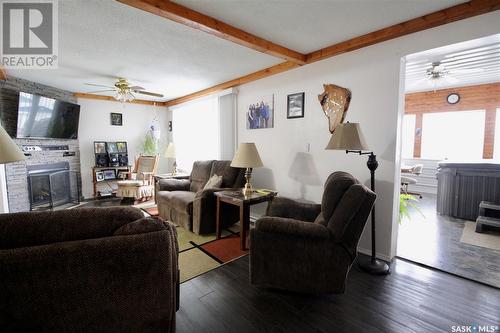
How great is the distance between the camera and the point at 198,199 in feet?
10.2

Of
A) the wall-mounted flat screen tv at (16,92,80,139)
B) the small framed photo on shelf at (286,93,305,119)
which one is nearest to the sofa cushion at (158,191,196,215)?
the small framed photo on shelf at (286,93,305,119)

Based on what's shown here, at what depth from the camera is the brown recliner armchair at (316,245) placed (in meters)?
1.70

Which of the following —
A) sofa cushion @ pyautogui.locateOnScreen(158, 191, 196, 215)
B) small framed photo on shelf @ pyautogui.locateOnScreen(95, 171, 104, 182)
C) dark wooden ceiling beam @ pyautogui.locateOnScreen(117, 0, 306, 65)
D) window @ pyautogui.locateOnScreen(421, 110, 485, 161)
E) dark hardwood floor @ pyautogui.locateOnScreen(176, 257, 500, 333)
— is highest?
dark wooden ceiling beam @ pyautogui.locateOnScreen(117, 0, 306, 65)

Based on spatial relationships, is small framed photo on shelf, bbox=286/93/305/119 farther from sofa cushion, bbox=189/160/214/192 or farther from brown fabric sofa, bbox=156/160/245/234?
sofa cushion, bbox=189/160/214/192

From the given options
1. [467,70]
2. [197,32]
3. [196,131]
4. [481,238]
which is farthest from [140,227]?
[467,70]

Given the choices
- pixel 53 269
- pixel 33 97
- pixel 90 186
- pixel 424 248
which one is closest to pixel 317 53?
pixel 424 248

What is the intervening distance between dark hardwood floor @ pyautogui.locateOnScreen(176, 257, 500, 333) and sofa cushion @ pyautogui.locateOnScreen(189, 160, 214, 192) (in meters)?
2.03

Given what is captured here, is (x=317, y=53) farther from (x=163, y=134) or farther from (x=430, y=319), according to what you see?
(x=163, y=134)

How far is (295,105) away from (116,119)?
441cm

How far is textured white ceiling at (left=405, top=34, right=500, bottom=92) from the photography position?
2170mm

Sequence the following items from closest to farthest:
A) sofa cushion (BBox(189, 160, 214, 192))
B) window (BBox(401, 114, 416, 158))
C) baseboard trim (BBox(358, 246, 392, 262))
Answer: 1. baseboard trim (BBox(358, 246, 392, 262))
2. sofa cushion (BBox(189, 160, 214, 192))
3. window (BBox(401, 114, 416, 158))

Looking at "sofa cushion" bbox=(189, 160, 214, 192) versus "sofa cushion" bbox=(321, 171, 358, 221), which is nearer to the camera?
"sofa cushion" bbox=(321, 171, 358, 221)

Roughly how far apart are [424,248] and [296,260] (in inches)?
75.6

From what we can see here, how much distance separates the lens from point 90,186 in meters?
5.25
